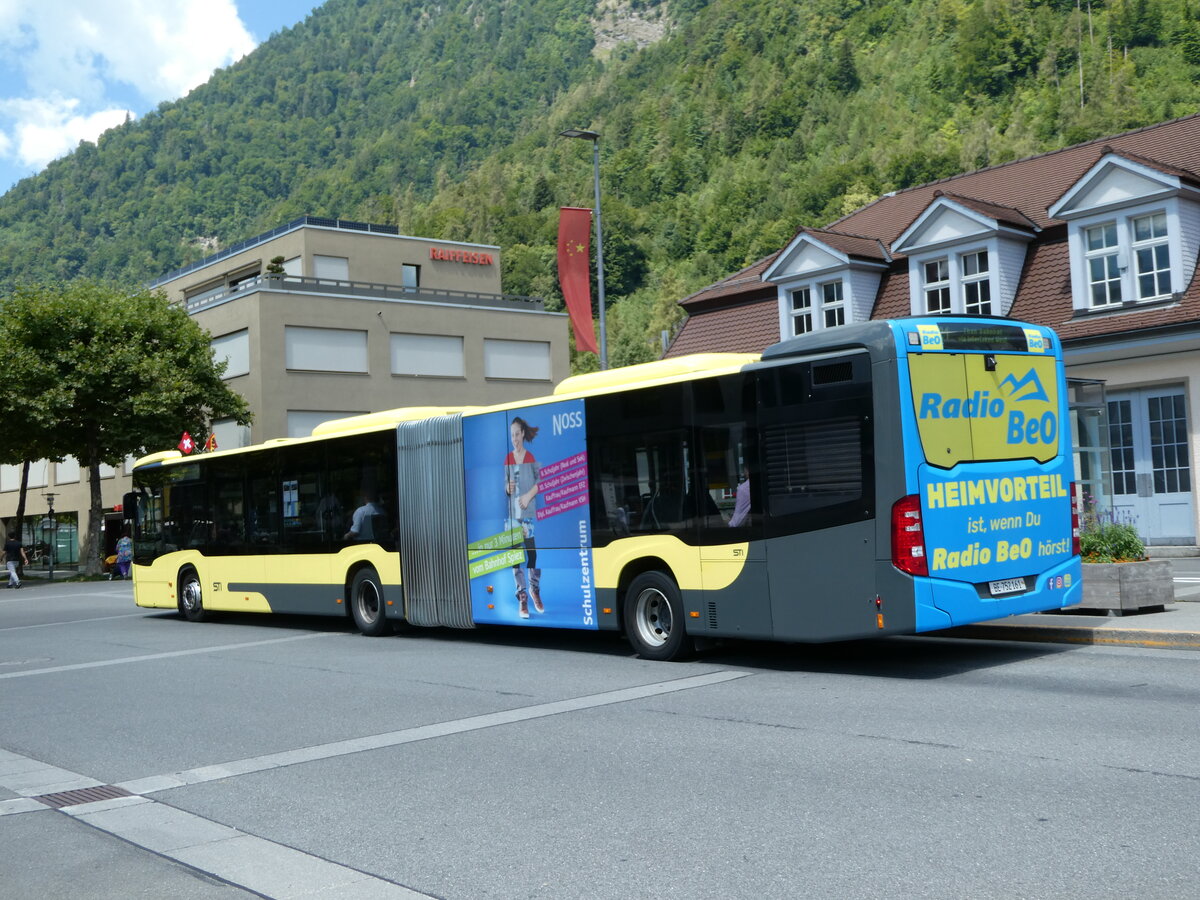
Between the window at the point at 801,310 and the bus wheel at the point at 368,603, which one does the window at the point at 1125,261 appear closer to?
the window at the point at 801,310

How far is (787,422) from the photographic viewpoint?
1080 cm

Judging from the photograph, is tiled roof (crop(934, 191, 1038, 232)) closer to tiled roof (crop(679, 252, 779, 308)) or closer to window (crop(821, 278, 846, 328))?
window (crop(821, 278, 846, 328))

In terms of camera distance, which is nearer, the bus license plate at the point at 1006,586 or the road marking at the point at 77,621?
the bus license plate at the point at 1006,586

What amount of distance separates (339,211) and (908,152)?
297ft

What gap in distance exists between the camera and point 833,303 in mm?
27438

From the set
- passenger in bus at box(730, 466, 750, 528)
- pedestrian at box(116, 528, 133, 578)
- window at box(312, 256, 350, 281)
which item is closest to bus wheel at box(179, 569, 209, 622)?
passenger in bus at box(730, 466, 750, 528)

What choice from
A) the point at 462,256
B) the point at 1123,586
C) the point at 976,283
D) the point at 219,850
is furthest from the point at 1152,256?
the point at 462,256

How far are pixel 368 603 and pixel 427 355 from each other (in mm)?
37310

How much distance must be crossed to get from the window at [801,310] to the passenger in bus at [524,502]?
15.4 m

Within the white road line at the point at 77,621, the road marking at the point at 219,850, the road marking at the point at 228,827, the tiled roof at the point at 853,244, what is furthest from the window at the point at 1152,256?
the road marking at the point at 219,850

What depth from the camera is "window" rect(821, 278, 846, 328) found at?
27375 mm

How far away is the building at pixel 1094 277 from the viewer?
2202 centimetres

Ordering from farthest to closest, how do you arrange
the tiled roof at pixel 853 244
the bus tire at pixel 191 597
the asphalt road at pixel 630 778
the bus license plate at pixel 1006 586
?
the tiled roof at pixel 853 244 → the bus tire at pixel 191 597 → the bus license plate at pixel 1006 586 → the asphalt road at pixel 630 778

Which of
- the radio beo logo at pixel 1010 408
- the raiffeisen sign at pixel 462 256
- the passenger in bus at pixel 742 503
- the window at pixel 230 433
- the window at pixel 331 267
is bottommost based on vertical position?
the passenger in bus at pixel 742 503
